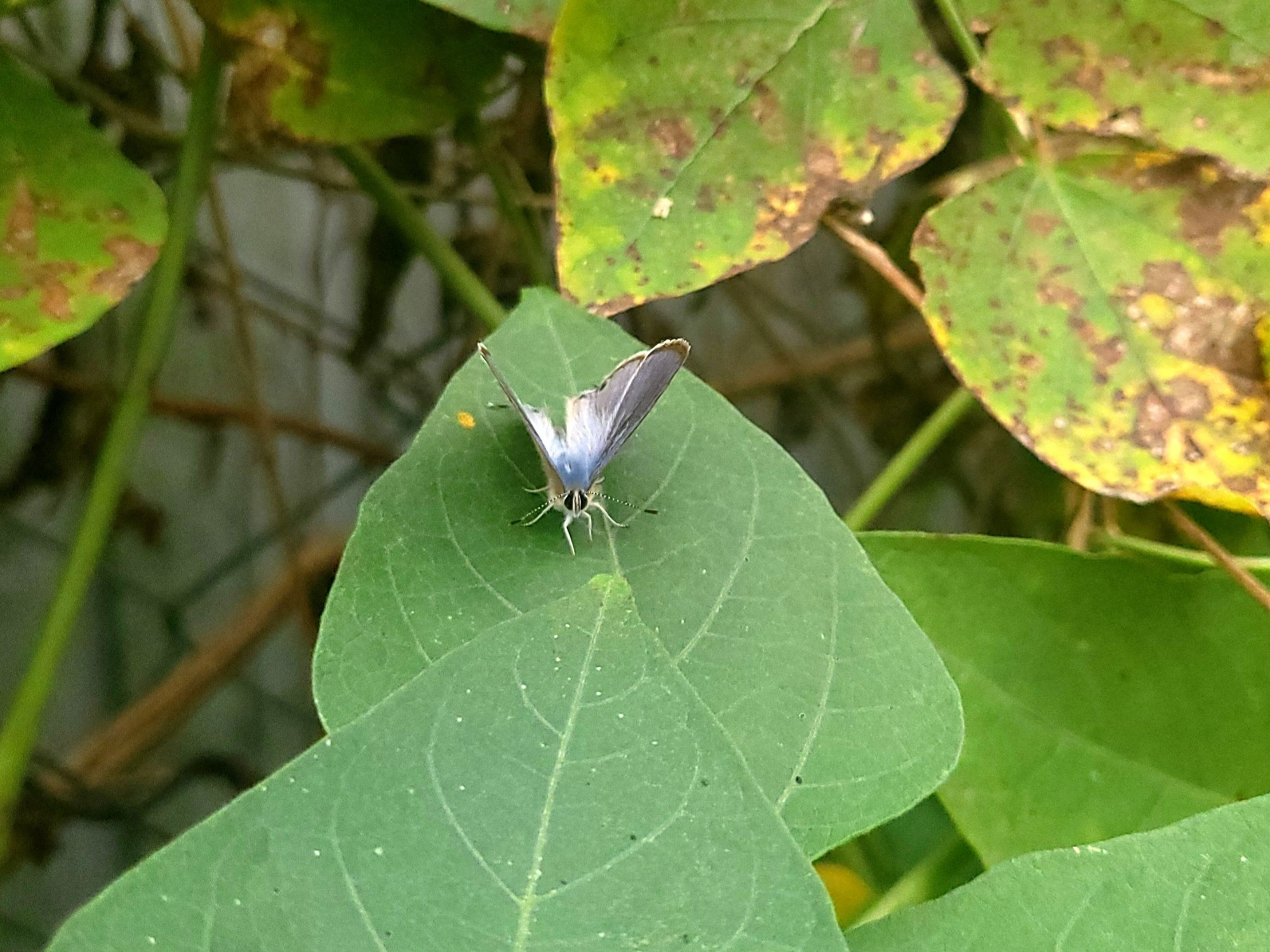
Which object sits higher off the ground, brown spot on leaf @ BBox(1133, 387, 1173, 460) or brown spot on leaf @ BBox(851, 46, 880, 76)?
brown spot on leaf @ BBox(851, 46, 880, 76)

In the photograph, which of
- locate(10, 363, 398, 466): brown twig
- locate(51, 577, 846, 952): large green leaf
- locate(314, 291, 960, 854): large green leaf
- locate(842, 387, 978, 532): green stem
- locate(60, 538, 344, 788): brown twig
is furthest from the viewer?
locate(60, 538, 344, 788): brown twig

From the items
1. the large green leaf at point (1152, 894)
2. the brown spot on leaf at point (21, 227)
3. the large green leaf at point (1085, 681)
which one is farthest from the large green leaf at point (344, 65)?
the large green leaf at point (1152, 894)

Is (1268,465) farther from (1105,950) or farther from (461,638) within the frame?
(461,638)

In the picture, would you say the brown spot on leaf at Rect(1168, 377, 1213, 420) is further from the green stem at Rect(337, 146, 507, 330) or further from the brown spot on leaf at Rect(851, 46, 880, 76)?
the green stem at Rect(337, 146, 507, 330)

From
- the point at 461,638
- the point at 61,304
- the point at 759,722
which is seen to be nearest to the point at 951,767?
the point at 759,722

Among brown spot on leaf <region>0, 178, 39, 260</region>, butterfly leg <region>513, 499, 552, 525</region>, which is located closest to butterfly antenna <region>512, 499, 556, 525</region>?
butterfly leg <region>513, 499, 552, 525</region>
